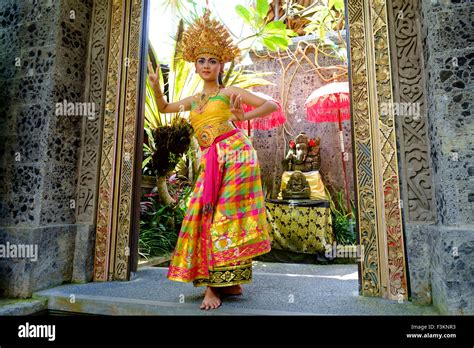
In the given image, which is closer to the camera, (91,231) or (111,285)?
(111,285)

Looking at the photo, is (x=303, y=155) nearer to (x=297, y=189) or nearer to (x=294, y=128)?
(x=294, y=128)

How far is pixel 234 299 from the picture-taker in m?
2.22

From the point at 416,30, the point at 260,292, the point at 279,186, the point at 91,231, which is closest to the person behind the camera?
the point at 416,30

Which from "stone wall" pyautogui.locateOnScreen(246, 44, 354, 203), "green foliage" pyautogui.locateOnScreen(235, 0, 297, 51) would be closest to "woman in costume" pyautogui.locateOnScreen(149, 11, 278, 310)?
"green foliage" pyautogui.locateOnScreen(235, 0, 297, 51)

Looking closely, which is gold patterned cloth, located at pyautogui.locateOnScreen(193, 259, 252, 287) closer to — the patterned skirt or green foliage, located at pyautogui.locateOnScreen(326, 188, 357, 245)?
the patterned skirt

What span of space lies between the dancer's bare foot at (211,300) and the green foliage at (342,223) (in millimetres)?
2882

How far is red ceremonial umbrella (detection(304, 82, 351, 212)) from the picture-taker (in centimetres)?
474

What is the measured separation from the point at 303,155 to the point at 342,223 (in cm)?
126

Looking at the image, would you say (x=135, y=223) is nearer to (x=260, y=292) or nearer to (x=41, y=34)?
(x=260, y=292)

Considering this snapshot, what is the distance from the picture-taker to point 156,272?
10.4 feet

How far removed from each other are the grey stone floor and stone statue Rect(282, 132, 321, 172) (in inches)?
99.4

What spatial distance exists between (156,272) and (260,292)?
124 centimetres

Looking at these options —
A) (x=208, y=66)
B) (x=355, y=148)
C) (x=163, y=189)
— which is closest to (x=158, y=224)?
(x=163, y=189)
